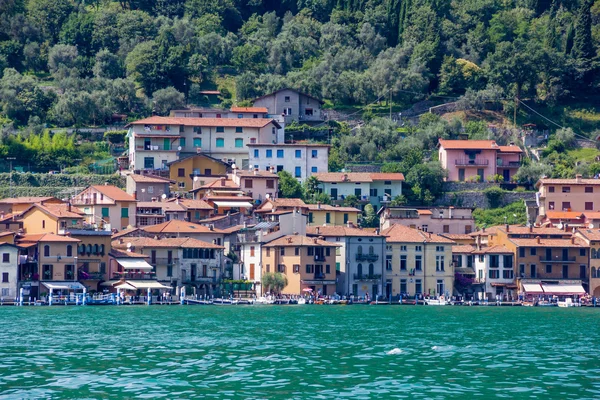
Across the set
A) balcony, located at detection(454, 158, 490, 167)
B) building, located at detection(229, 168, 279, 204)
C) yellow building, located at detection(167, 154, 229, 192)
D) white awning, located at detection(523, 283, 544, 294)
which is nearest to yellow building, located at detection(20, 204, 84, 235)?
building, located at detection(229, 168, 279, 204)

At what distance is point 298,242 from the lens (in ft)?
324

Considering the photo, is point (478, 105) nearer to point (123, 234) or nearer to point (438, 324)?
point (123, 234)

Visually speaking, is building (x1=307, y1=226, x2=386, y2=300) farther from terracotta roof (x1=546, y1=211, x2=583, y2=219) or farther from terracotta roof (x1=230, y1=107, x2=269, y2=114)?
terracotta roof (x1=230, y1=107, x2=269, y2=114)

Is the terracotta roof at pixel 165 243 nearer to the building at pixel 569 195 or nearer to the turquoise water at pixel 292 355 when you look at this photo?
the turquoise water at pixel 292 355

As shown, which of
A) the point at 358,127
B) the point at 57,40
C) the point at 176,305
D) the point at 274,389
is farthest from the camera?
the point at 57,40

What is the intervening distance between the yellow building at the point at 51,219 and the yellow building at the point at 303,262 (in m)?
14.1

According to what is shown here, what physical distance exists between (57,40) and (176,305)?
6665 cm

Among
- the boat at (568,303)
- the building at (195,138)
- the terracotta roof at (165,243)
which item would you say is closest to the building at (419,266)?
the boat at (568,303)

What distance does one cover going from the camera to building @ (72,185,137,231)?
10419cm

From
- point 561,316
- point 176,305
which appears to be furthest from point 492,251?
point 176,305

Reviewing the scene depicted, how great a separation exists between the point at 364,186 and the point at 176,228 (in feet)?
66.6

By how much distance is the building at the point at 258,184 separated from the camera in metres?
113

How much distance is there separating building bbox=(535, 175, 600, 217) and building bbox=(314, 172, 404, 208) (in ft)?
39.7

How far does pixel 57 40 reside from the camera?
5994 inches
